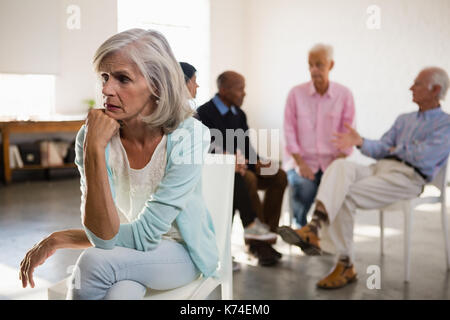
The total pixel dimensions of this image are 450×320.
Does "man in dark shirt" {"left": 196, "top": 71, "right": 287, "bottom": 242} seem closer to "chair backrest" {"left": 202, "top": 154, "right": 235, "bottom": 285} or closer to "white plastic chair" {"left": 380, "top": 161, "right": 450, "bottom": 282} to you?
"chair backrest" {"left": 202, "top": 154, "right": 235, "bottom": 285}

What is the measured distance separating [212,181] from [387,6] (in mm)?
670

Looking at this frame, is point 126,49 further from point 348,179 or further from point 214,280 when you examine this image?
point 348,179

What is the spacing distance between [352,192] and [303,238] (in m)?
0.31

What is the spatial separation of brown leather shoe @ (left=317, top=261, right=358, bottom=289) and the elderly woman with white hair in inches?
40.1

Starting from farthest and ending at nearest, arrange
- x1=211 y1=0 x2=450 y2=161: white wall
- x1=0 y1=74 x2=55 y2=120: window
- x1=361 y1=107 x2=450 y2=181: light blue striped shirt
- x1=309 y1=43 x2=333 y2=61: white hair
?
x1=309 y1=43 x2=333 y2=61: white hair < x1=361 y1=107 x2=450 y2=181: light blue striped shirt < x1=211 y1=0 x2=450 y2=161: white wall < x1=0 y1=74 x2=55 y2=120: window

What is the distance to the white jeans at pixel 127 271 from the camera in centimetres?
63

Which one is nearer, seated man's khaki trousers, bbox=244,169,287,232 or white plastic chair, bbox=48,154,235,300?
white plastic chair, bbox=48,154,235,300

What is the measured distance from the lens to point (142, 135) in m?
0.71

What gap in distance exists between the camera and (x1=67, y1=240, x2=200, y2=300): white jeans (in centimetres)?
63

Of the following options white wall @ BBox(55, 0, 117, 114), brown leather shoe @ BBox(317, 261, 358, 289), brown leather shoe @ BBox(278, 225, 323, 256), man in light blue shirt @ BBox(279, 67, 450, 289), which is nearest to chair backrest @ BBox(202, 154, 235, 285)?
white wall @ BBox(55, 0, 117, 114)

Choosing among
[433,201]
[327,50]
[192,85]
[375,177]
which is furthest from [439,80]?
[192,85]

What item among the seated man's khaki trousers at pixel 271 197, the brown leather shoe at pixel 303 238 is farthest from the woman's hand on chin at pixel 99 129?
the seated man's khaki trousers at pixel 271 197

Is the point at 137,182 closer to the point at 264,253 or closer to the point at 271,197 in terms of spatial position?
the point at 264,253
